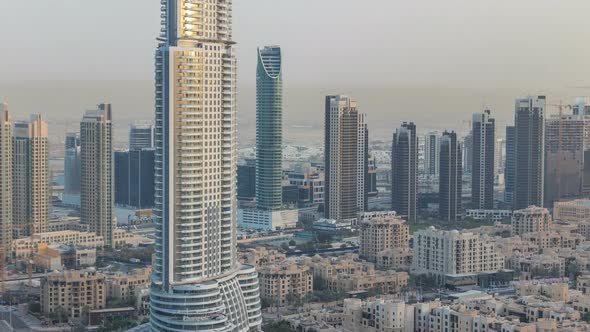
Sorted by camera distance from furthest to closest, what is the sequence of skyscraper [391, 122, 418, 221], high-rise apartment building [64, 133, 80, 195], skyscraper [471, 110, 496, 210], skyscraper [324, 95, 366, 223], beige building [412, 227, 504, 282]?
high-rise apartment building [64, 133, 80, 195] < skyscraper [471, 110, 496, 210] < skyscraper [391, 122, 418, 221] < skyscraper [324, 95, 366, 223] < beige building [412, 227, 504, 282]

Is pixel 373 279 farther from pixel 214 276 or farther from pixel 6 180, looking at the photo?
pixel 6 180

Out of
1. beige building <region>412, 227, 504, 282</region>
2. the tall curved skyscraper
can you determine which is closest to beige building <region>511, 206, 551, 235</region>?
beige building <region>412, 227, 504, 282</region>

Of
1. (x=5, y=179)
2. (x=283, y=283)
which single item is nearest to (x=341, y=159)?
(x=5, y=179)

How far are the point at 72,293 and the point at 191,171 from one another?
6.59 meters

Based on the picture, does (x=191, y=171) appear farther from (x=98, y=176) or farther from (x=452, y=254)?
(x=98, y=176)

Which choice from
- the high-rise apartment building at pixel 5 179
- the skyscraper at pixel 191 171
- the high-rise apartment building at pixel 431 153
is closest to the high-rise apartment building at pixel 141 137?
the high-rise apartment building at pixel 431 153

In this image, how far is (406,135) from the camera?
38.2 metres

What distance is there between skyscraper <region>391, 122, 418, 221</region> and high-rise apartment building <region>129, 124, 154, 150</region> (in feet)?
35.0

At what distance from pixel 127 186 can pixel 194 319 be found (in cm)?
2506

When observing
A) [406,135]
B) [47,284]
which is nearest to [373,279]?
[47,284]

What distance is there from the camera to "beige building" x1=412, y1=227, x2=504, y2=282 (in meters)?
25.8

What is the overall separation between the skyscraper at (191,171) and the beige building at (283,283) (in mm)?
6188

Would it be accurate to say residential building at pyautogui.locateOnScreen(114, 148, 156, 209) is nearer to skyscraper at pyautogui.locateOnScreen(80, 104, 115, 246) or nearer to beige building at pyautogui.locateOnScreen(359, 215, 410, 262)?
skyscraper at pyautogui.locateOnScreen(80, 104, 115, 246)

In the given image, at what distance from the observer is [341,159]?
1435 inches
